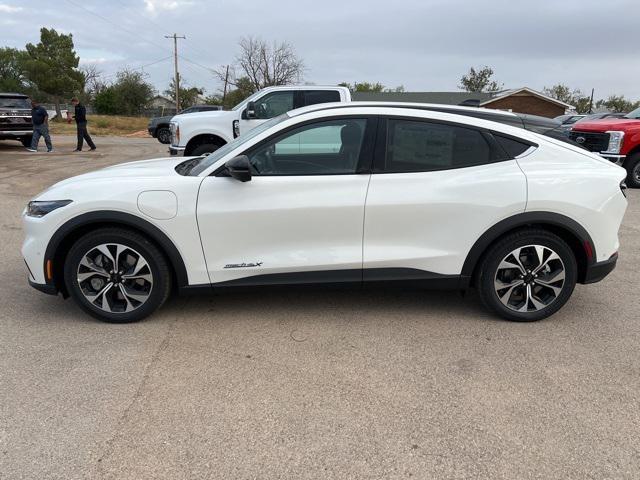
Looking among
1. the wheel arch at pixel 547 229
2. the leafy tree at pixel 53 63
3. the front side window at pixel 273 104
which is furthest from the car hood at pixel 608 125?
the leafy tree at pixel 53 63

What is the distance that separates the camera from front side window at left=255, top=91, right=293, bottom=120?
9625 mm

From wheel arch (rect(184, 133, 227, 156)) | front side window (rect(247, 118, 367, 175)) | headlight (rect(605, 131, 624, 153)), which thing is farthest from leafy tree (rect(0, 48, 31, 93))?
front side window (rect(247, 118, 367, 175))

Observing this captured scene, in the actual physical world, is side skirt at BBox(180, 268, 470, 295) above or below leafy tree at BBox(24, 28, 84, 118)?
below

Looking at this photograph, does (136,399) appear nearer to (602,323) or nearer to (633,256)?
(602,323)

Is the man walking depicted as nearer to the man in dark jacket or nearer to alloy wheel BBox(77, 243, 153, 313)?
the man in dark jacket

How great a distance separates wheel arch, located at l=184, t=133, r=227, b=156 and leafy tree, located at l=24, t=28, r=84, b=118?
51089 mm

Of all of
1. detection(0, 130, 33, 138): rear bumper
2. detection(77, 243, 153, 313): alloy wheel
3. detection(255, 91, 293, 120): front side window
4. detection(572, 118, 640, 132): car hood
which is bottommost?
detection(77, 243, 153, 313): alloy wheel

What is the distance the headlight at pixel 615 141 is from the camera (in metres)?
10.4

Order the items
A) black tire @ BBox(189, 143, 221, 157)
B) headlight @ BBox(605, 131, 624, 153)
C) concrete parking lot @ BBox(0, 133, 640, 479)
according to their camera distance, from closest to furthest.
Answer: concrete parking lot @ BBox(0, 133, 640, 479)
black tire @ BBox(189, 143, 221, 157)
headlight @ BBox(605, 131, 624, 153)

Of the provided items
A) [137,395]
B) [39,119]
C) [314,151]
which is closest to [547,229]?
[314,151]

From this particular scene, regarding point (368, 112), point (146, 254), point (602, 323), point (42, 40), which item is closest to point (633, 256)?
point (602, 323)

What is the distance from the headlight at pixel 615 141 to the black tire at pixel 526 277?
807cm

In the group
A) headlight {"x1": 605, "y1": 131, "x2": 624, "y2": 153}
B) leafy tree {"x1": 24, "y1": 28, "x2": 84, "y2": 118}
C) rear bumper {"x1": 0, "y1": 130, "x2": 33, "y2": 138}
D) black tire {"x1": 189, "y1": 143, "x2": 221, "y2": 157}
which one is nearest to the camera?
black tire {"x1": 189, "y1": 143, "x2": 221, "y2": 157}

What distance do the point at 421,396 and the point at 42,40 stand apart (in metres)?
61.9
